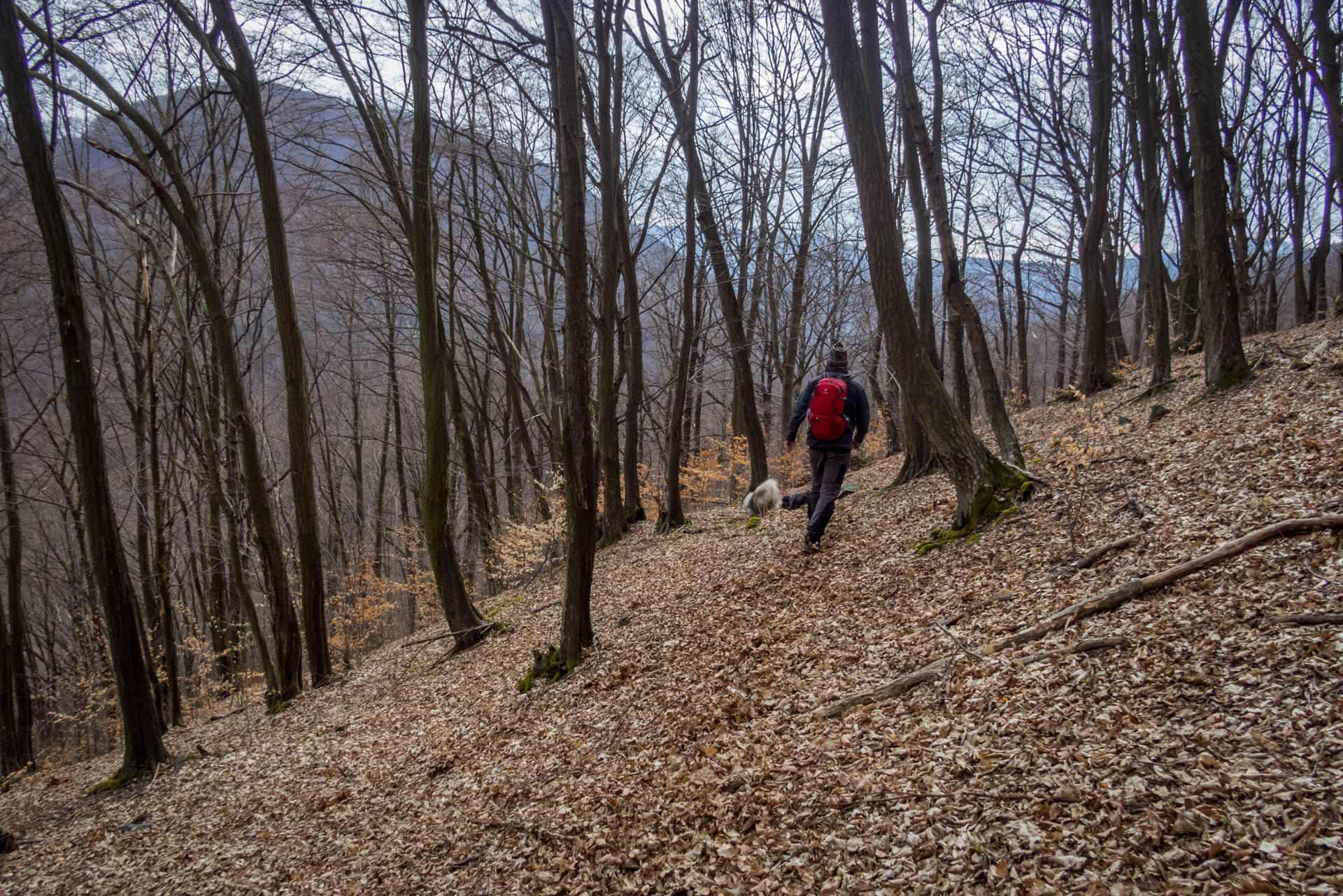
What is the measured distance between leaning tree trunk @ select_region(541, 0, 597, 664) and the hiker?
213cm

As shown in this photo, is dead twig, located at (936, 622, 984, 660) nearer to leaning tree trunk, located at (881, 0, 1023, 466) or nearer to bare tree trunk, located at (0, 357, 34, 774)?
leaning tree trunk, located at (881, 0, 1023, 466)

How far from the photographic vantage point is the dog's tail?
9.58 meters

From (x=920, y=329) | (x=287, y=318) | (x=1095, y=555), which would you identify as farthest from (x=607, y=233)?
(x=1095, y=555)

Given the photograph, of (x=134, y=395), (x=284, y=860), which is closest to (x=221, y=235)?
(x=134, y=395)

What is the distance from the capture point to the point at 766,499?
31.5ft

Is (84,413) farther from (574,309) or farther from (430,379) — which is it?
(574,309)

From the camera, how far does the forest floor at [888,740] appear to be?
220 centimetres

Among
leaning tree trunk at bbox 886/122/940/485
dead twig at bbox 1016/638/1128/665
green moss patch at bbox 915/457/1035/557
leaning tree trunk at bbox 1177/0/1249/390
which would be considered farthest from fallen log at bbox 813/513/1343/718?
leaning tree trunk at bbox 886/122/940/485

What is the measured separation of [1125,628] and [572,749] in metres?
3.45

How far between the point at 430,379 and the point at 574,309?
11.8 feet

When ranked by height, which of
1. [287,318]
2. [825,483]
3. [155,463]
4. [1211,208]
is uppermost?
[287,318]

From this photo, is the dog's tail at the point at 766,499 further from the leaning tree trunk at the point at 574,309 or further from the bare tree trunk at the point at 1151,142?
the bare tree trunk at the point at 1151,142

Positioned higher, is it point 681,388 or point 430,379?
point 430,379

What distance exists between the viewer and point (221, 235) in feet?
34.6
